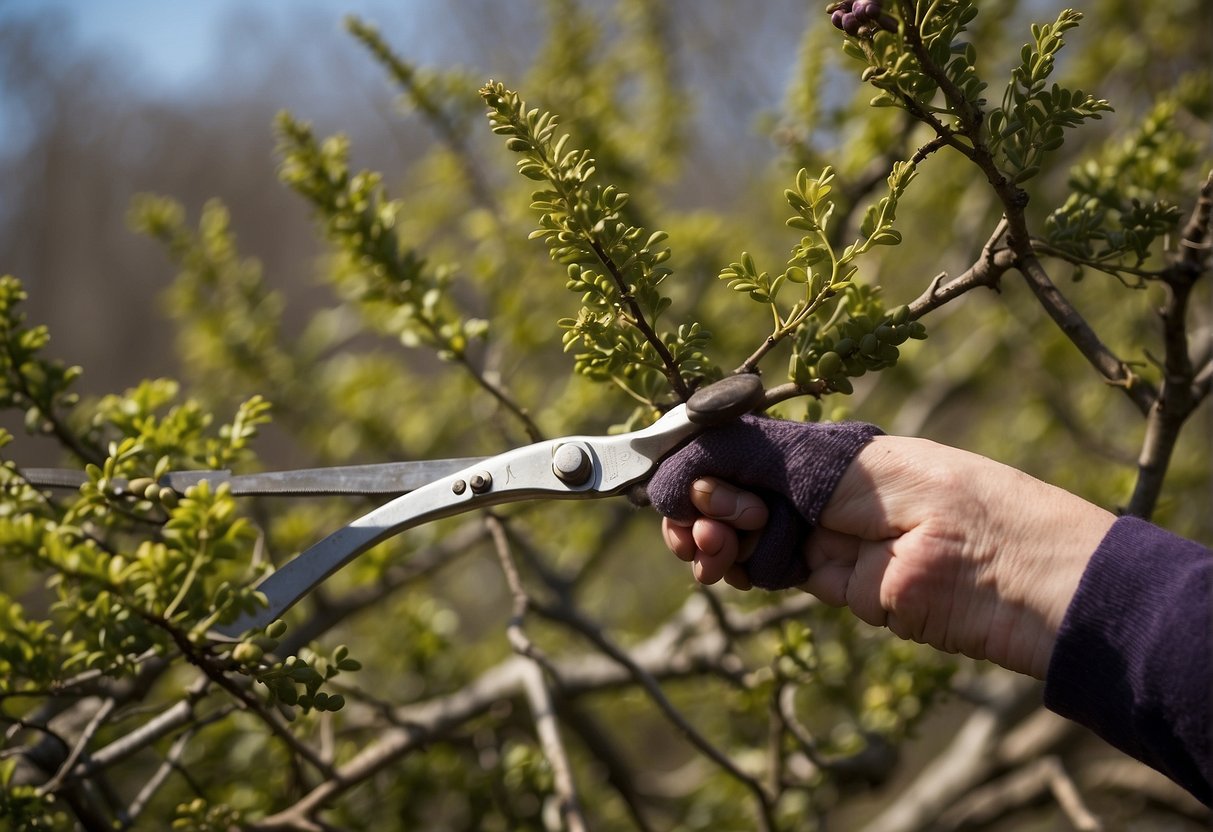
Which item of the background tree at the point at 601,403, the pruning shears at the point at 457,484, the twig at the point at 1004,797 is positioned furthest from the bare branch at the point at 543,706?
the twig at the point at 1004,797

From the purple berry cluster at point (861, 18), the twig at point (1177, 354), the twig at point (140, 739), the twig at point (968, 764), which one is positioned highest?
the purple berry cluster at point (861, 18)

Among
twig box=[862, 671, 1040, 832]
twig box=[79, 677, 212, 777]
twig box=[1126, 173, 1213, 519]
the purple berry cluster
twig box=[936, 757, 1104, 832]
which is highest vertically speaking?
the purple berry cluster

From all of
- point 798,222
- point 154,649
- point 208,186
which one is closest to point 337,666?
point 154,649

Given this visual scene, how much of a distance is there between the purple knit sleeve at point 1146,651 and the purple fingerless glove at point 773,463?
0.30 metres

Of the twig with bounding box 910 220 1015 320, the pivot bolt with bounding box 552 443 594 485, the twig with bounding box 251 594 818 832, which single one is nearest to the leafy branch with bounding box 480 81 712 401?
the pivot bolt with bounding box 552 443 594 485

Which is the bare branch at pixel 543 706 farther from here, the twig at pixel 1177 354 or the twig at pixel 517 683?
the twig at pixel 1177 354

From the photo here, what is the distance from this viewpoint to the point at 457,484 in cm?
121

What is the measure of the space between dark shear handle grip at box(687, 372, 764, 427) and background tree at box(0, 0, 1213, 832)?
0.22ft

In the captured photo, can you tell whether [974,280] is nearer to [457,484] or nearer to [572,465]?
[572,465]

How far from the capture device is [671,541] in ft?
4.16

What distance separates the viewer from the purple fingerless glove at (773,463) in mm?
1120

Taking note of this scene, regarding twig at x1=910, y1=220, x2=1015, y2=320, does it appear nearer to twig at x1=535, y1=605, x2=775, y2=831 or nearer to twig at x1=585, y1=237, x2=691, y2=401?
twig at x1=585, y1=237, x2=691, y2=401

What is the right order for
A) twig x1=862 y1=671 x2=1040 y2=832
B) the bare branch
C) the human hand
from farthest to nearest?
twig x1=862 y1=671 x2=1040 y2=832
the bare branch
the human hand

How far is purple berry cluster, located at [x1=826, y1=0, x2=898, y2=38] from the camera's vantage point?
986mm
